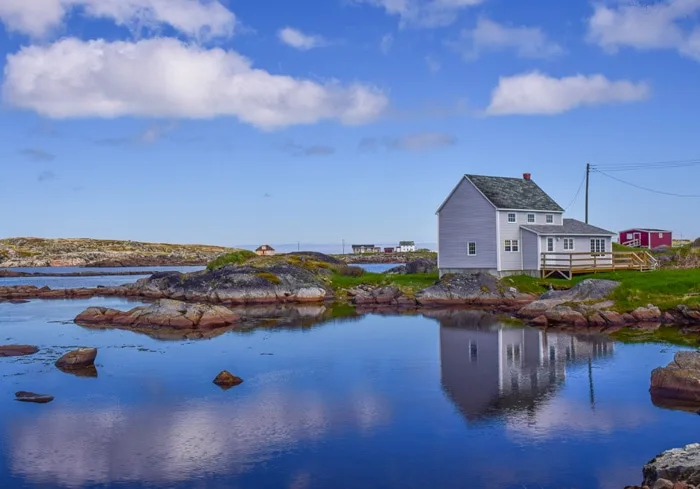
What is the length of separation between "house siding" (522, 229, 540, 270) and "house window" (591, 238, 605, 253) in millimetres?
6708

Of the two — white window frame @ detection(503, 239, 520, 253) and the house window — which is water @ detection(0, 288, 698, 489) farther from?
the house window

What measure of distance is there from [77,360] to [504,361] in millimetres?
18822

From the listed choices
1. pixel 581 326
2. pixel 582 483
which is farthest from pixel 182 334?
pixel 582 483

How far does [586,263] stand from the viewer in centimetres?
5788

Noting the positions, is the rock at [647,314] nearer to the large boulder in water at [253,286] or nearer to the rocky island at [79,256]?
the large boulder in water at [253,286]

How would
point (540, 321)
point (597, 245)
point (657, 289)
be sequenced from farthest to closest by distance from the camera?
point (597, 245) < point (657, 289) < point (540, 321)

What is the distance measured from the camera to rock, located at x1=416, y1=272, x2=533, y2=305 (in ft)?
176

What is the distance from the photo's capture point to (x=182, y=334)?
41469mm

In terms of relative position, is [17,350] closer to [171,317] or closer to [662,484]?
[171,317]

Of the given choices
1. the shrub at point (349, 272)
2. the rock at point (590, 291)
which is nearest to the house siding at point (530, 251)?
the rock at point (590, 291)

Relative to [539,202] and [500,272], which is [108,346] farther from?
[539,202]

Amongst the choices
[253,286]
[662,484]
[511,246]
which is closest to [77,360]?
[662,484]

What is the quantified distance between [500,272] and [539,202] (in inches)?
331

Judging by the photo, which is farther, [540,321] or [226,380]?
[540,321]
